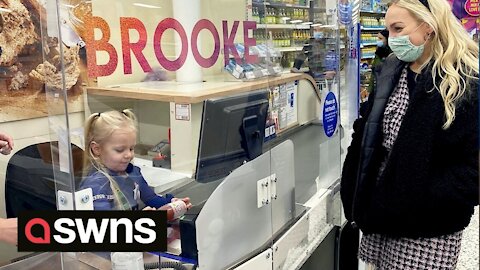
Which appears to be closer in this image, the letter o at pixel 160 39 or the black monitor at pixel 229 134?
the black monitor at pixel 229 134

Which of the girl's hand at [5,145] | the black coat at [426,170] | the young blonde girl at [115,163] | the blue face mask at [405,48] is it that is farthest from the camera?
the girl's hand at [5,145]

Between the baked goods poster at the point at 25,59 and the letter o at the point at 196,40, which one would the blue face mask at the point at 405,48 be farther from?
the baked goods poster at the point at 25,59

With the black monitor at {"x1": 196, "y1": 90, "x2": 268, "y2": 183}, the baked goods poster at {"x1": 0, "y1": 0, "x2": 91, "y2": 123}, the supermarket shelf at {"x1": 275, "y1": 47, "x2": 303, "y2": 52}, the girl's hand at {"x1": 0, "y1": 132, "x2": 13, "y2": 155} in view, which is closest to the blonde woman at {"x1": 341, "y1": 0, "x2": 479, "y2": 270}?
the black monitor at {"x1": 196, "y1": 90, "x2": 268, "y2": 183}

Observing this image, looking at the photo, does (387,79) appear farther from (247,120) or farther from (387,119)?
(247,120)

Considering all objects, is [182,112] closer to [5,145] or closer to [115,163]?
[115,163]

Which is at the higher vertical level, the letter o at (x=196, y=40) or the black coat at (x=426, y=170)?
the letter o at (x=196, y=40)

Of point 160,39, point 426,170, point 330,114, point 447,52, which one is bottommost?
point 426,170

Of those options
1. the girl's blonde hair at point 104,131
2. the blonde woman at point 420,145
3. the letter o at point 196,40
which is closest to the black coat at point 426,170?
the blonde woman at point 420,145

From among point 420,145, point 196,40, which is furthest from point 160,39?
point 420,145

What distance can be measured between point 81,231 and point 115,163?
474 millimetres

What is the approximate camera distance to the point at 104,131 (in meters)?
1.51

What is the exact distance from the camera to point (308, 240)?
6.31 ft

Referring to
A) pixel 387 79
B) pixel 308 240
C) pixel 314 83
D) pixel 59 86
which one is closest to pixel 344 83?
pixel 314 83

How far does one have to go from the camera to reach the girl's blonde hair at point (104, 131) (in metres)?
1.39
